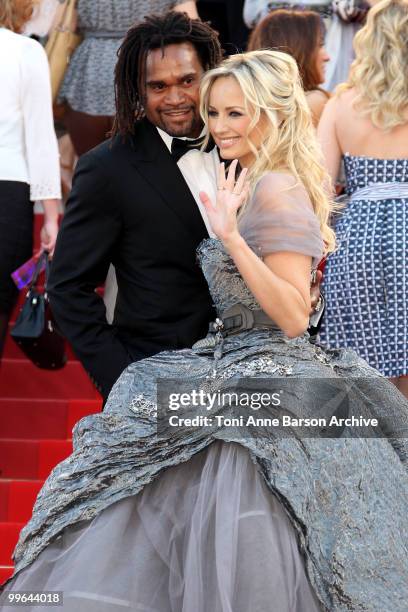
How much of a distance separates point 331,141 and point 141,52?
52.1 inches

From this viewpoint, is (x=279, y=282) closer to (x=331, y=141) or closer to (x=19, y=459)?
(x=331, y=141)

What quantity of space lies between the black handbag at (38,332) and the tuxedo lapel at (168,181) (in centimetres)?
120

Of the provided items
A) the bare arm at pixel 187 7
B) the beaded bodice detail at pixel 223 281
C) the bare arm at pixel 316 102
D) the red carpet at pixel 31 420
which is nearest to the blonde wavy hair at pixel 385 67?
the bare arm at pixel 316 102

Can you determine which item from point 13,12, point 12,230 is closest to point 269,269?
point 12,230

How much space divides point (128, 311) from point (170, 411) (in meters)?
0.63

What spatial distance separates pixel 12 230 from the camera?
17.8ft

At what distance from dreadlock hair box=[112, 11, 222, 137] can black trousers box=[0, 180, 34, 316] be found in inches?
55.8

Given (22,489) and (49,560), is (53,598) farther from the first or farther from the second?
(22,489)

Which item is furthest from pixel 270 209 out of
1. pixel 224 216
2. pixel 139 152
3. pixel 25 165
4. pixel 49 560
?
pixel 25 165

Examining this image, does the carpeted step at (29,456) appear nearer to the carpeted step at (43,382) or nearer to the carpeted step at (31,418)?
the carpeted step at (31,418)

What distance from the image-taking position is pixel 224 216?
353cm

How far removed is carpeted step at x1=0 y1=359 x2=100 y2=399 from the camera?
645cm

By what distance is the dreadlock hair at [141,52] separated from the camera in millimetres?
4055

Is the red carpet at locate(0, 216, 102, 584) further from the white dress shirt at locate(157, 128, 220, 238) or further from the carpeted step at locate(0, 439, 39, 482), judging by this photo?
the white dress shirt at locate(157, 128, 220, 238)
